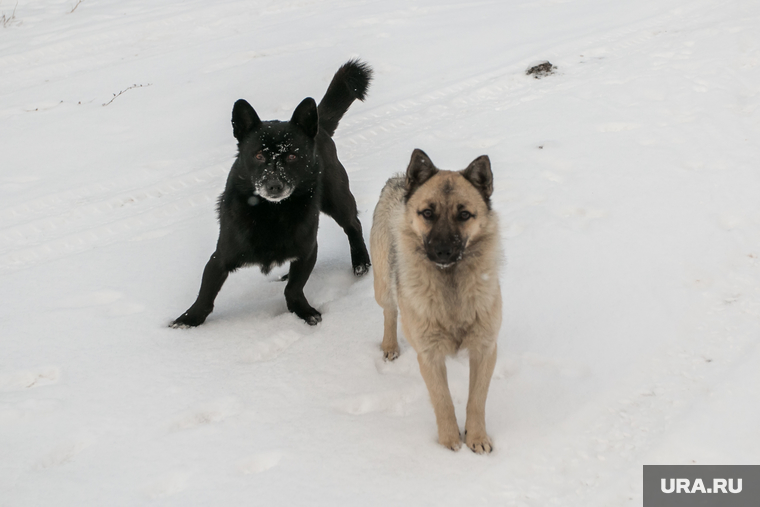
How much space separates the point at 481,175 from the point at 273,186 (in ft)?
4.55

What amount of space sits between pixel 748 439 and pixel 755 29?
682 centimetres

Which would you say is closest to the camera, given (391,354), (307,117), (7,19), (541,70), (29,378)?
(29,378)

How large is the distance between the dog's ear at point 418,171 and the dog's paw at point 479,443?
1.31 metres

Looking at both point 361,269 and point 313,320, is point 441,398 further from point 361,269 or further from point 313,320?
point 361,269

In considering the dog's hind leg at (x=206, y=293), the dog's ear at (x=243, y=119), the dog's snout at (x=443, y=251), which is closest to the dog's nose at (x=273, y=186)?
the dog's ear at (x=243, y=119)

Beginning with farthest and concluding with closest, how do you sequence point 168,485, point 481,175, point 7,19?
point 7,19, point 481,175, point 168,485

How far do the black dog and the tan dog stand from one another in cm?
114

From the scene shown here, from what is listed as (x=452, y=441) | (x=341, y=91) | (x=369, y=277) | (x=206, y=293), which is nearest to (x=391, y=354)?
(x=452, y=441)

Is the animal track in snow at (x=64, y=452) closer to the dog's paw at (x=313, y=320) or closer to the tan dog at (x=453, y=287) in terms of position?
the dog's paw at (x=313, y=320)

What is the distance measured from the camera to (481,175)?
114 inches

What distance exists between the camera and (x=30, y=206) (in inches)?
201

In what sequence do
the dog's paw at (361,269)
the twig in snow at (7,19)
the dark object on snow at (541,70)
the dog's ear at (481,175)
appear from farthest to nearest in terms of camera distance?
the twig in snow at (7,19) → the dark object on snow at (541,70) → the dog's paw at (361,269) → the dog's ear at (481,175)

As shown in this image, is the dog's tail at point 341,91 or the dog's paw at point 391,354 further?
the dog's tail at point 341,91

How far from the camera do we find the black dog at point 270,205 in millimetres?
3662
